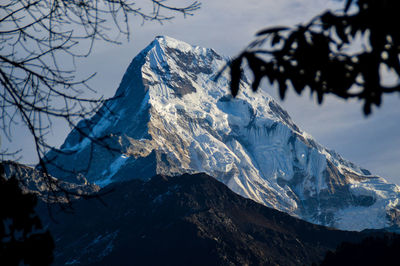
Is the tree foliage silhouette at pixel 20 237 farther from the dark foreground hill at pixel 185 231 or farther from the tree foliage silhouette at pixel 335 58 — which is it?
the dark foreground hill at pixel 185 231

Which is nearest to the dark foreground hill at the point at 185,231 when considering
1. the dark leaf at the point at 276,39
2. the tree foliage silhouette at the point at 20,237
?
the tree foliage silhouette at the point at 20,237

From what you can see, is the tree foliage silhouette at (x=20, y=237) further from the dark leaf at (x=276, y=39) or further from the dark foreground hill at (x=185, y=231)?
the dark foreground hill at (x=185, y=231)

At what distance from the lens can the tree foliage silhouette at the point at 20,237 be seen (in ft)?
27.3

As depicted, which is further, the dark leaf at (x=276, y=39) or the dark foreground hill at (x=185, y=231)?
the dark foreground hill at (x=185, y=231)

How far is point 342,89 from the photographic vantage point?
6176 millimetres

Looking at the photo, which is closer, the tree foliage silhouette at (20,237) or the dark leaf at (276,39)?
the dark leaf at (276,39)

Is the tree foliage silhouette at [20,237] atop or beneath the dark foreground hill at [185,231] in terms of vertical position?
atop

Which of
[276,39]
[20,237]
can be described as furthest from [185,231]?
[276,39]

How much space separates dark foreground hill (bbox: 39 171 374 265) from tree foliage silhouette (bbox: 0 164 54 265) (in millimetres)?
134386

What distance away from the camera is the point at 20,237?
8.46 meters

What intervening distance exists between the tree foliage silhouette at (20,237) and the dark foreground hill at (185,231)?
134386 mm

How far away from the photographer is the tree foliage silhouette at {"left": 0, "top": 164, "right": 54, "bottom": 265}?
8.32 meters

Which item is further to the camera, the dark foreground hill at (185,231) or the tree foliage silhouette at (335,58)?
the dark foreground hill at (185,231)

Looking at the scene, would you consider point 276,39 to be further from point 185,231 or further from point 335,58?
point 185,231
